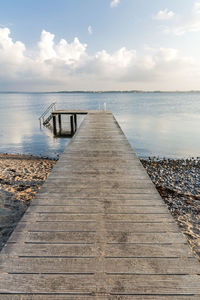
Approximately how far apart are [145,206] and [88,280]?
1.49 meters

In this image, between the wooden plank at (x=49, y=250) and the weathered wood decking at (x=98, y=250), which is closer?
the weathered wood decking at (x=98, y=250)

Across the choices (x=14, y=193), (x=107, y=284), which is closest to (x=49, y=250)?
(x=107, y=284)

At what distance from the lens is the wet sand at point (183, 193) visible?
469cm

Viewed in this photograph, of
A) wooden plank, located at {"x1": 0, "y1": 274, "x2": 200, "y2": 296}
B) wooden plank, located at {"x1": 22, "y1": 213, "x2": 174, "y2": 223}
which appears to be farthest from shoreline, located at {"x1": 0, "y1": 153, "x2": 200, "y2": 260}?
wooden plank, located at {"x1": 0, "y1": 274, "x2": 200, "y2": 296}

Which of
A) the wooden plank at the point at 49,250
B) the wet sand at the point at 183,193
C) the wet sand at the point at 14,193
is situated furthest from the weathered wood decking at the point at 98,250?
the wet sand at the point at 183,193

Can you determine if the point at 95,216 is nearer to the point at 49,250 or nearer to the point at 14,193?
the point at 49,250

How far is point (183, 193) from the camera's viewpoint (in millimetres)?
6977

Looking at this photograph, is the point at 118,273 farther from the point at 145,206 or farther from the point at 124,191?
the point at 124,191

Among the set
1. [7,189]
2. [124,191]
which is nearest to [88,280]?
[124,191]

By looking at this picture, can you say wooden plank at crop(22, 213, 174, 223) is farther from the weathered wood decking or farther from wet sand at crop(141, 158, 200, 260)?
wet sand at crop(141, 158, 200, 260)

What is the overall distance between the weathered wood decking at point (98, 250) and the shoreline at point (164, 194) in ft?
7.13

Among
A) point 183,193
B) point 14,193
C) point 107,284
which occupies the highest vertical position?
point 107,284

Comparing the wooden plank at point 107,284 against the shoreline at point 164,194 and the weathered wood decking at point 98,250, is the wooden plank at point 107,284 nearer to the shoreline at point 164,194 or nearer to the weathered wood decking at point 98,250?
the weathered wood decking at point 98,250

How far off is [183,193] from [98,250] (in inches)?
237
